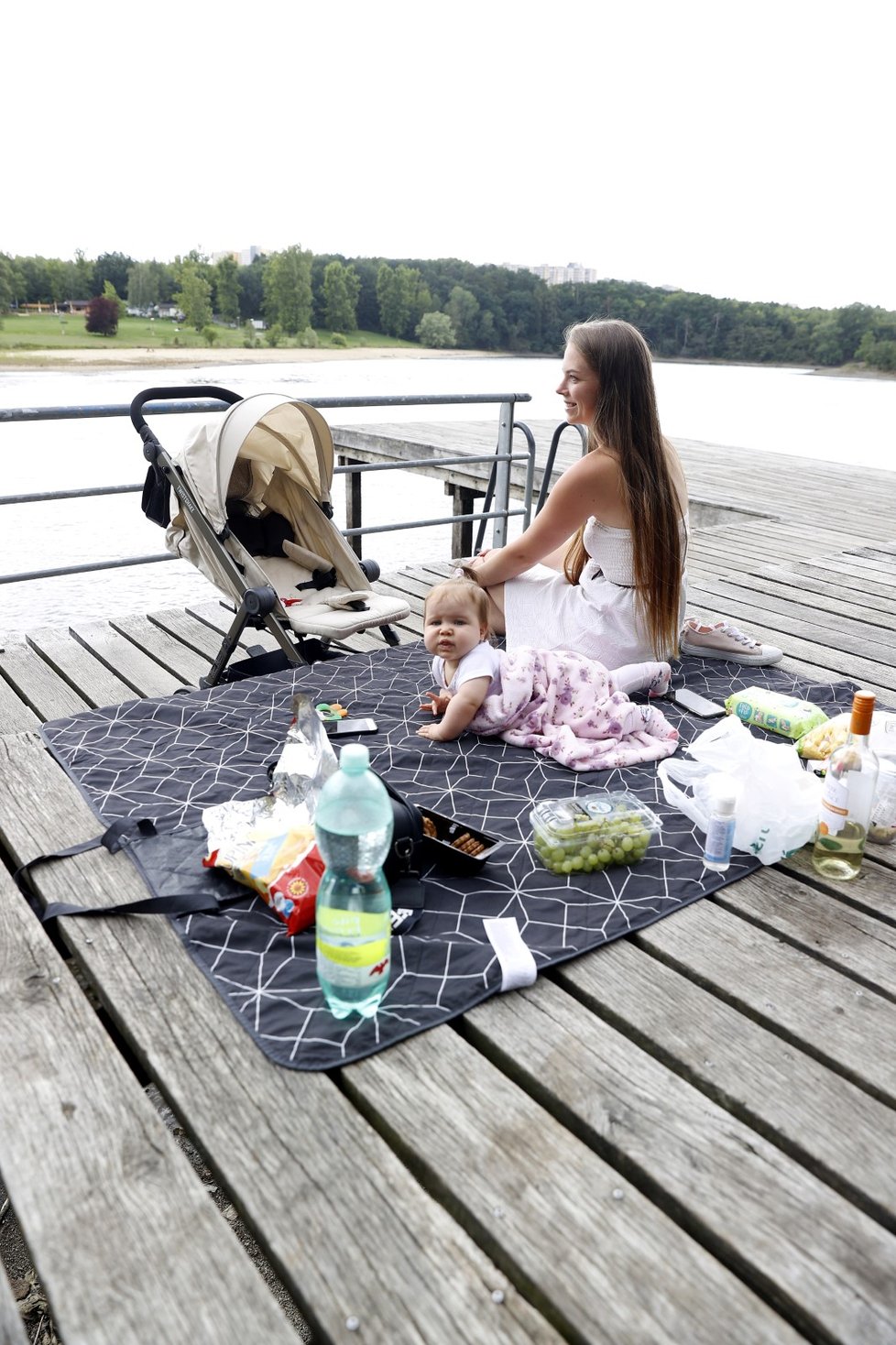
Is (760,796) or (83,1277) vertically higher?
(760,796)

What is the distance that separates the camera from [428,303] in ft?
46.5

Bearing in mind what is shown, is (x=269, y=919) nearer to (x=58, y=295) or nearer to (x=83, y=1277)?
(x=83, y=1277)

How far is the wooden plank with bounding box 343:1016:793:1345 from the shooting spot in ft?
3.34

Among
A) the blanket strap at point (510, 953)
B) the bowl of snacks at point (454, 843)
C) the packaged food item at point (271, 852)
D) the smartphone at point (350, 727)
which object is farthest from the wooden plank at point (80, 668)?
the blanket strap at point (510, 953)

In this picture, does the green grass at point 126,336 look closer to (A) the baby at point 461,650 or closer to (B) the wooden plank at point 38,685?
(B) the wooden plank at point 38,685

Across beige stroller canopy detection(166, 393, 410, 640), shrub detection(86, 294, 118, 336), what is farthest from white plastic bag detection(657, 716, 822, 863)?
shrub detection(86, 294, 118, 336)

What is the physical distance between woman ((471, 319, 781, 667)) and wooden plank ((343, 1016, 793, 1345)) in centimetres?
169

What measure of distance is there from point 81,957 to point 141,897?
0.20 metres

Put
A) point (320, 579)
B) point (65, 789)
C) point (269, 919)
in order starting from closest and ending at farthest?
point (269, 919) → point (65, 789) → point (320, 579)

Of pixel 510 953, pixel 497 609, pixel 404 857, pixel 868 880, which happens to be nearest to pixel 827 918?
pixel 868 880

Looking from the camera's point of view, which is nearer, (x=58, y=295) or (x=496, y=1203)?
(x=496, y=1203)

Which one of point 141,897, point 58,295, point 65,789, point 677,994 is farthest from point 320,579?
point 58,295

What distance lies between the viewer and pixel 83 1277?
1042 mm

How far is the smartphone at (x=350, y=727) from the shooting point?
8.29ft
